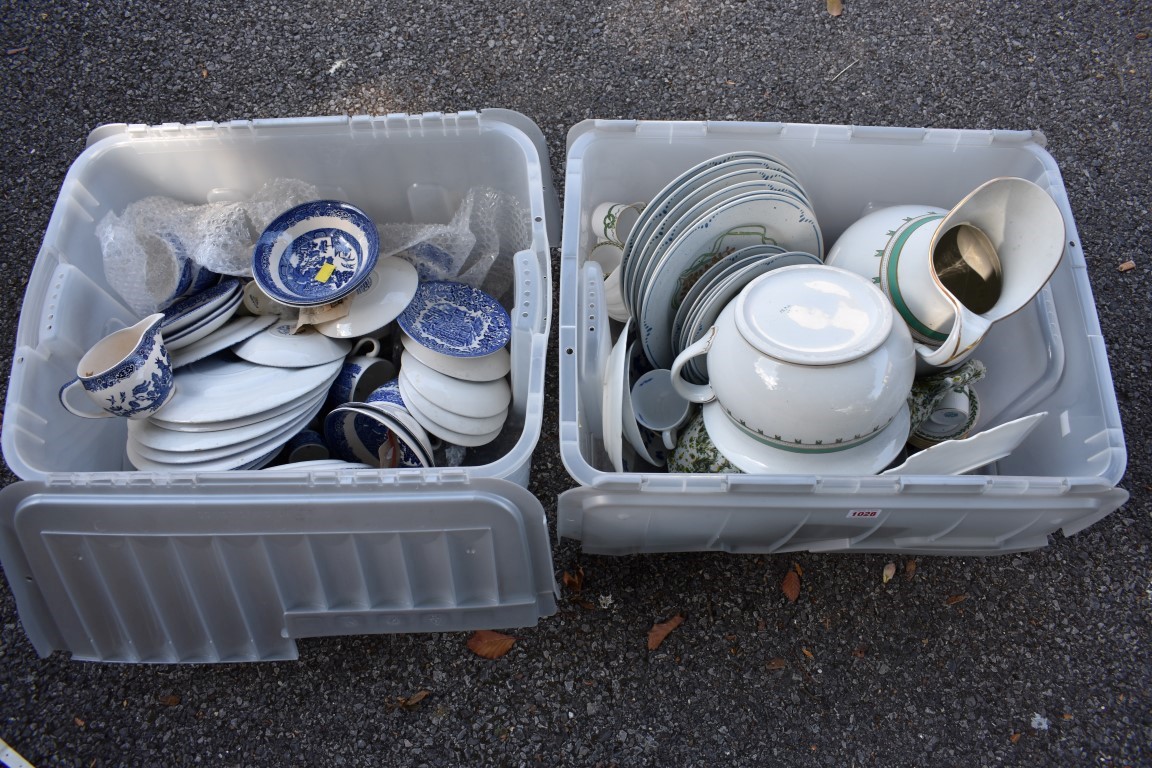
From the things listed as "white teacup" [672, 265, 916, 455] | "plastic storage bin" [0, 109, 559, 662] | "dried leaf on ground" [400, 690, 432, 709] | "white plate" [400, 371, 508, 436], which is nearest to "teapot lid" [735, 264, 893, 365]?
"white teacup" [672, 265, 916, 455]

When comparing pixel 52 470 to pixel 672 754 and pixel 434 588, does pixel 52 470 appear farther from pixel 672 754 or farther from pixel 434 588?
pixel 672 754

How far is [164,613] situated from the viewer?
940mm

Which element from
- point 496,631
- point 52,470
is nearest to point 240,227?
point 52,470

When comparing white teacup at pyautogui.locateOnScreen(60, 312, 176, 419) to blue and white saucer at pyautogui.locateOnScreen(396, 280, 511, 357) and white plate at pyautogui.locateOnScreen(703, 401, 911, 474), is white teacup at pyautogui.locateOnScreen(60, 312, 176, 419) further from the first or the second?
white plate at pyautogui.locateOnScreen(703, 401, 911, 474)

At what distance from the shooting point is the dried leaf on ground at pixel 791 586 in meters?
1.07

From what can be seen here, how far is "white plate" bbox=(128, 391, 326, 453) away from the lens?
0.94 meters

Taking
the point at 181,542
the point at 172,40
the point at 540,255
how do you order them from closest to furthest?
the point at 181,542 < the point at 540,255 < the point at 172,40

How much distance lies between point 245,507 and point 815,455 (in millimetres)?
615

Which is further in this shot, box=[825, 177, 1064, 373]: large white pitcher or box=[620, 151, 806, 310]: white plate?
box=[620, 151, 806, 310]: white plate

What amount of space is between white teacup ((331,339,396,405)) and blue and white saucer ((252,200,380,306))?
9cm

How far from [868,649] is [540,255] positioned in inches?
26.0

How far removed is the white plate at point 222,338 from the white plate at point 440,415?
0.21 meters

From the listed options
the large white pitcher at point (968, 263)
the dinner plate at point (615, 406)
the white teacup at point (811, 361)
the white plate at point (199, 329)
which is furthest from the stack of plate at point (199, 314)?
the large white pitcher at point (968, 263)

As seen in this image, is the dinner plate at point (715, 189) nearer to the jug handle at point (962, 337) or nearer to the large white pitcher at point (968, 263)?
the large white pitcher at point (968, 263)
